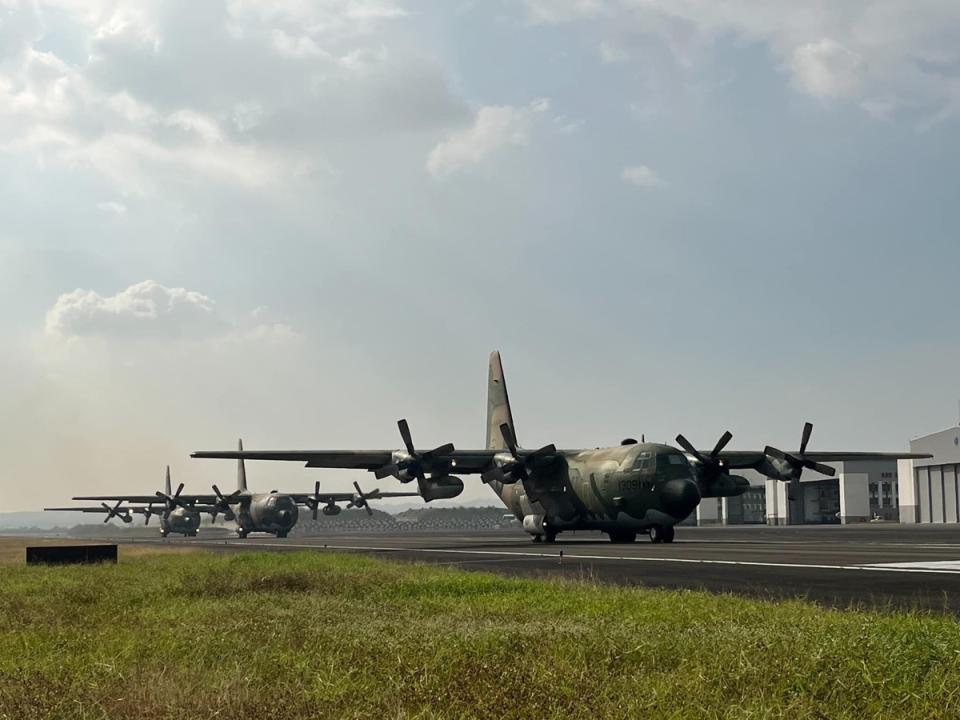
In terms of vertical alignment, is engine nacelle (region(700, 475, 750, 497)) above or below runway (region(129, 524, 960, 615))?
above

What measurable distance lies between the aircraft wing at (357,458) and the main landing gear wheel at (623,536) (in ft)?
23.4

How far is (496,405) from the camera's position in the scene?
182 feet

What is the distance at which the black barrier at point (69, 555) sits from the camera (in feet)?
107

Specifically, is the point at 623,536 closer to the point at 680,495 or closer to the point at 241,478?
the point at 680,495

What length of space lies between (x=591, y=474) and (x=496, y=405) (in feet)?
39.8

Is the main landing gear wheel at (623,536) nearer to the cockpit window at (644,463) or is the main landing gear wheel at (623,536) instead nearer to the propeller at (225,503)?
the cockpit window at (644,463)

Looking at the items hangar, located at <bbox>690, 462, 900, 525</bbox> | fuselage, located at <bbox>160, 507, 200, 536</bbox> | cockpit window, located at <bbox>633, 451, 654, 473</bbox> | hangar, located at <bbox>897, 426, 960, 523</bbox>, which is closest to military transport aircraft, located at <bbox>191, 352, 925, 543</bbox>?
cockpit window, located at <bbox>633, 451, 654, 473</bbox>

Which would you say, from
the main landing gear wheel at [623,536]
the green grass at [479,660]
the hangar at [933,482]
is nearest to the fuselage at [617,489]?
the main landing gear wheel at [623,536]

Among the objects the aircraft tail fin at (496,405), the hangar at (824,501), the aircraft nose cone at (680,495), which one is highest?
the aircraft tail fin at (496,405)

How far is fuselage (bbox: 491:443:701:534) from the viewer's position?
41.5 metres

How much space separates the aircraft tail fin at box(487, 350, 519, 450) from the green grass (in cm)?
3945

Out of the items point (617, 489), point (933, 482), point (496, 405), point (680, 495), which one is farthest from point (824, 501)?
point (680, 495)

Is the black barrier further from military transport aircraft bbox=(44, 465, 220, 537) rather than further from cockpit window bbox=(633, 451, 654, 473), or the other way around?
military transport aircraft bbox=(44, 465, 220, 537)

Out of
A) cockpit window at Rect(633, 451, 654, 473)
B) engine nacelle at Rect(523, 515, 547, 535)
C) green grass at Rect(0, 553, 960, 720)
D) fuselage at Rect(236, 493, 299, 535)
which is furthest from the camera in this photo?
fuselage at Rect(236, 493, 299, 535)
